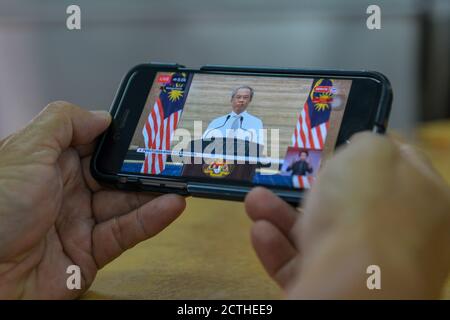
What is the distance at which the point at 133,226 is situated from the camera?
2.23ft

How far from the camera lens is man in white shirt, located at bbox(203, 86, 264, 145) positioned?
633 mm

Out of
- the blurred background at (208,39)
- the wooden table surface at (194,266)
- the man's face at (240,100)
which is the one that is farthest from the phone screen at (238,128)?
the blurred background at (208,39)

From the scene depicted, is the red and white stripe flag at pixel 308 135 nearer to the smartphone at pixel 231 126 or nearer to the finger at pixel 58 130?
the smartphone at pixel 231 126

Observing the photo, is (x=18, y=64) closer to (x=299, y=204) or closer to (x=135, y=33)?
(x=135, y=33)

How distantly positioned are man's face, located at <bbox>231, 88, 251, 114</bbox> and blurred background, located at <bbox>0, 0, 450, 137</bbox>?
1.19 metres

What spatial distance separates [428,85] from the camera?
1919 mm

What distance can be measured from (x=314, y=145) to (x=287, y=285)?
0.14 meters

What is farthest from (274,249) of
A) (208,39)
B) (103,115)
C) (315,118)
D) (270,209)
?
(208,39)

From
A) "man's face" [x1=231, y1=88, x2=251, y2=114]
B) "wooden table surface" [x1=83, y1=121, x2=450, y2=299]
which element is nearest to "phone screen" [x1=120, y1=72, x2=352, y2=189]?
"man's face" [x1=231, y1=88, x2=251, y2=114]

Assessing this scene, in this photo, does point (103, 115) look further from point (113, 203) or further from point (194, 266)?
point (194, 266)

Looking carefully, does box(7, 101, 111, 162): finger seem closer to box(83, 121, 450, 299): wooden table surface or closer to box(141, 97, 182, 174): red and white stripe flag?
box(141, 97, 182, 174): red and white stripe flag

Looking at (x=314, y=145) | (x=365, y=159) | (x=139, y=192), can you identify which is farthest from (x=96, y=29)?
(x=365, y=159)

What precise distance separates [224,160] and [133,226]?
133 millimetres

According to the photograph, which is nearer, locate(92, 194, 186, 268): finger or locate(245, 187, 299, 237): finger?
locate(245, 187, 299, 237): finger
